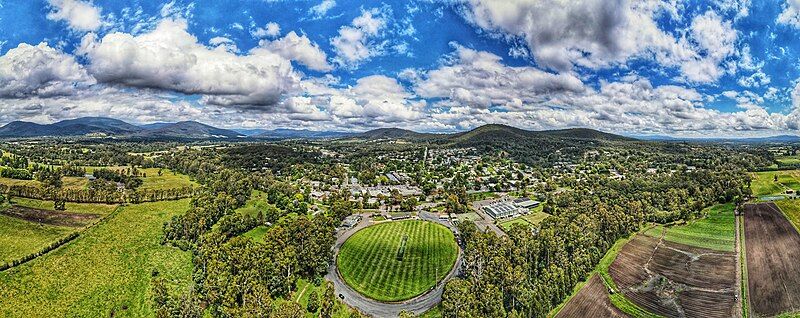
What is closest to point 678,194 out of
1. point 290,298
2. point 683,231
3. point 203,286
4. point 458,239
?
point 683,231

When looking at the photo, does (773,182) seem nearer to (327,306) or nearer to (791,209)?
(791,209)

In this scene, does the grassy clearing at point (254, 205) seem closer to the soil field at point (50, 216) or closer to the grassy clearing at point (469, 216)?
the soil field at point (50, 216)

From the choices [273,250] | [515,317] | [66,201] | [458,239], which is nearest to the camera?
[515,317]

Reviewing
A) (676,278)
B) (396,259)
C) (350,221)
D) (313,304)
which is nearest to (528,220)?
(676,278)

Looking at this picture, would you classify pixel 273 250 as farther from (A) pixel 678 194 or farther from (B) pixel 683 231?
(A) pixel 678 194

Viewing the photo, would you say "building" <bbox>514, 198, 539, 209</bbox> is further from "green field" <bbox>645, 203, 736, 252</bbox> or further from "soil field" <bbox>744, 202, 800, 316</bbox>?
"soil field" <bbox>744, 202, 800, 316</bbox>

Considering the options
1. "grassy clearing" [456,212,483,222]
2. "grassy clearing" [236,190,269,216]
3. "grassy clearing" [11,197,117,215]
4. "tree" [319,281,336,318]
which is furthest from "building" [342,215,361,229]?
"grassy clearing" [11,197,117,215]
